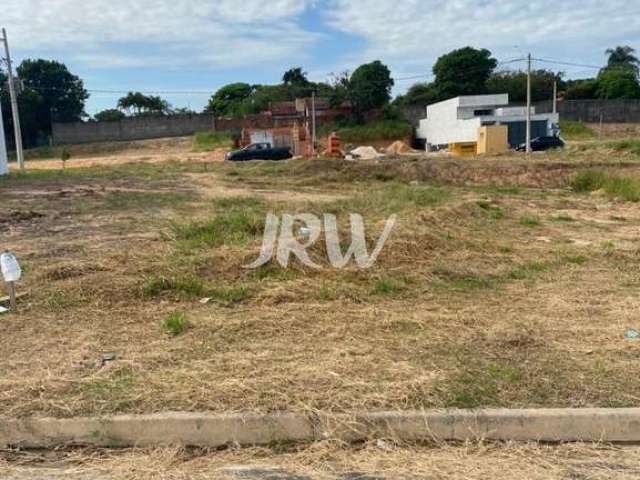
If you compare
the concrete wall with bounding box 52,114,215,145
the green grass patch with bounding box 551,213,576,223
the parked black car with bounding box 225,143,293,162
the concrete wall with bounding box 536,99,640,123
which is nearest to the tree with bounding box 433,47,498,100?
the concrete wall with bounding box 536,99,640,123

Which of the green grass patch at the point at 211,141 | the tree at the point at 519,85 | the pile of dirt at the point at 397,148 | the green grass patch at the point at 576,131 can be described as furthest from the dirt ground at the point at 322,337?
the tree at the point at 519,85

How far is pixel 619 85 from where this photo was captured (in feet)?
226

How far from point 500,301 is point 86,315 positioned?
3.93 meters

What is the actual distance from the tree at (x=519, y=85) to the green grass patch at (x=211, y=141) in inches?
1450

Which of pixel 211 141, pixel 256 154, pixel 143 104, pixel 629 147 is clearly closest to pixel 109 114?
pixel 143 104

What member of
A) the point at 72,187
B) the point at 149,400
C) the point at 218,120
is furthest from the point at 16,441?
the point at 218,120

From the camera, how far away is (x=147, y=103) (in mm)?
80250

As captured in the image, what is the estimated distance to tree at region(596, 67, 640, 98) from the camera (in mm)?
68812

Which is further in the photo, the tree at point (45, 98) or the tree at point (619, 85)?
the tree at point (619, 85)

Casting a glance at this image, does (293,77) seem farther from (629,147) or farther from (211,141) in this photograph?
(629,147)

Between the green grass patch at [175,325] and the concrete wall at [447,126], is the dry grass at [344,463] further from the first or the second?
the concrete wall at [447,126]

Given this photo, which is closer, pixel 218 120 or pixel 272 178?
pixel 272 178

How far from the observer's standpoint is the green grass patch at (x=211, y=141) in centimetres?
5282

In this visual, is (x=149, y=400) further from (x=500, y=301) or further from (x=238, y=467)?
(x=500, y=301)
